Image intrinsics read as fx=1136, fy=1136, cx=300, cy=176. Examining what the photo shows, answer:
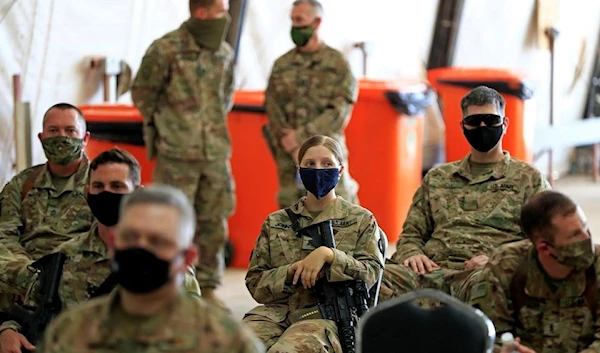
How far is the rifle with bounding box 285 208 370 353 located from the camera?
3.81 metres

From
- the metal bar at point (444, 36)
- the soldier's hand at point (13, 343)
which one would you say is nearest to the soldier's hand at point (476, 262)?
the soldier's hand at point (13, 343)

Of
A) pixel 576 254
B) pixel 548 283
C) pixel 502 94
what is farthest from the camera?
pixel 502 94

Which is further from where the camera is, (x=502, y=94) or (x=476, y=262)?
(x=502, y=94)

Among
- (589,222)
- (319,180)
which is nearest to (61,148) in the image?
(319,180)

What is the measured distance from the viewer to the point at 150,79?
5914 millimetres

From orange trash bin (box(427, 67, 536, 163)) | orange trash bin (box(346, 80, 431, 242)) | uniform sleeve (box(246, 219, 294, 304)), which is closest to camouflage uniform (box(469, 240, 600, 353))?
uniform sleeve (box(246, 219, 294, 304))

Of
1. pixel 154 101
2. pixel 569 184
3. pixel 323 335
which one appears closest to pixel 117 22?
pixel 154 101

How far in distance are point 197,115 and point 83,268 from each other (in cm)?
248

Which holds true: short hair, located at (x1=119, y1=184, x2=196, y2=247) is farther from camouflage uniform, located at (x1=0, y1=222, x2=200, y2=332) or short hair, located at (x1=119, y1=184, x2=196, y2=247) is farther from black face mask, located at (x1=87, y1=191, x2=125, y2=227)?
camouflage uniform, located at (x1=0, y1=222, x2=200, y2=332)

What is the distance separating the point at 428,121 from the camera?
397 inches

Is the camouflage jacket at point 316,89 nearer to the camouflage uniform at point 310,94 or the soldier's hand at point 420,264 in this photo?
the camouflage uniform at point 310,94

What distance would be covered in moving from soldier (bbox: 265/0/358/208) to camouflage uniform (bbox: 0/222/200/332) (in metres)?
2.60

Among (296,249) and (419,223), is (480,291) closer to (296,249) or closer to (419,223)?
(296,249)

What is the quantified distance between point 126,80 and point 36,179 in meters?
2.56
